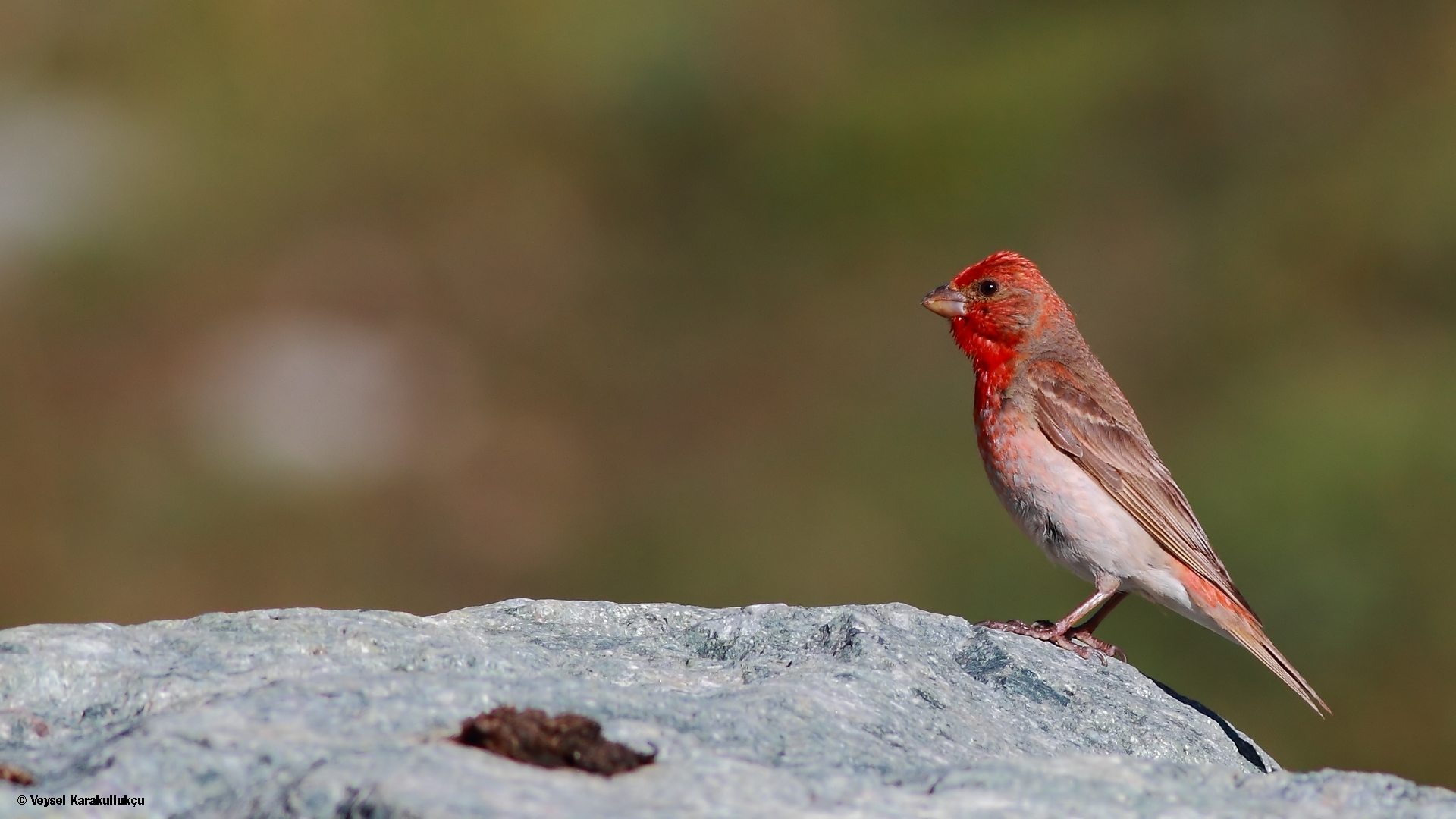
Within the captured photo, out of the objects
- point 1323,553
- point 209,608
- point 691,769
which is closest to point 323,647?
point 691,769

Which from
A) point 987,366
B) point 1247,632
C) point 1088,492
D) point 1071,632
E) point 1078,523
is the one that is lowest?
point 1247,632

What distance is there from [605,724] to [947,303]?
4.53 meters

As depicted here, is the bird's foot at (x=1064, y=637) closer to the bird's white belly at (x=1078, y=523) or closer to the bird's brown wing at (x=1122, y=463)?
the bird's white belly at (x=1078, y=523)

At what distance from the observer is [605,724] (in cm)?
339

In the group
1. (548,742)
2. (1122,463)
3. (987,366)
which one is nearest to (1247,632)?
(1122,463)

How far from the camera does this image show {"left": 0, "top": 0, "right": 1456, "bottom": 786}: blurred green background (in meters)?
10.5

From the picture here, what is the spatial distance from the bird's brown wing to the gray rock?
70.5 inches

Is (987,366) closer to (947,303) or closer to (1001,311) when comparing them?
(1001,311)

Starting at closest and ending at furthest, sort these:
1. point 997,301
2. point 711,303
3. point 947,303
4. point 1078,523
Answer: point 1078,523 < point 997,301 < point 947,303 < point 711,303

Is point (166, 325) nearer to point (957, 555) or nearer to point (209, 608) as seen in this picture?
point (209, 608)

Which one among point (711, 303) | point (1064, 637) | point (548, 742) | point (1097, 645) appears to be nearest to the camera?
point (548, 742)

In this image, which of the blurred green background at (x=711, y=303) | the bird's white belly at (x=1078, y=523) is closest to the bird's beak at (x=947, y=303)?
the bird's white belly at (x=1078, y=523)

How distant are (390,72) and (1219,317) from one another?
309 inches

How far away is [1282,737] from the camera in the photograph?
916 cm
